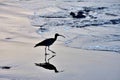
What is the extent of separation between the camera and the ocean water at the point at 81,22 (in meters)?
13.3

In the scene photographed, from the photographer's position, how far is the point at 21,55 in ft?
37.4

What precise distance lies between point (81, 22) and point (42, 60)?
6.00 m

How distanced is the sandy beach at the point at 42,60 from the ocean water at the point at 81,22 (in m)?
0.68

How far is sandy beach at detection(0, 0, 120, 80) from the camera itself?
9484 millimetres

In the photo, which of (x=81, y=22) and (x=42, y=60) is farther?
A: (x=81, y=22)

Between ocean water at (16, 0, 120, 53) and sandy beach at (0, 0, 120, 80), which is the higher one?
sandy beach at (0, 0, 120, 80)

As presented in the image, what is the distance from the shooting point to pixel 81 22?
55.1 ft

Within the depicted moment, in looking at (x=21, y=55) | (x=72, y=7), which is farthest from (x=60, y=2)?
(x=21, y=55)

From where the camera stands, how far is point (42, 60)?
435 inches

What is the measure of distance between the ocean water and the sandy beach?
68 centimetres

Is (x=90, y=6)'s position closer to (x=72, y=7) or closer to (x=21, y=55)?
(x=72, y=7)

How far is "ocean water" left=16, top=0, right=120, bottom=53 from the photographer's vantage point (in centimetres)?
1327

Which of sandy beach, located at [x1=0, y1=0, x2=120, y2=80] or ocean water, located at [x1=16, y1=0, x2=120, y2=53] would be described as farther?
ocean water, located at [x1=16, y1=0, x2=120, y2=53]

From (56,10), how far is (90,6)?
2.07 meters
